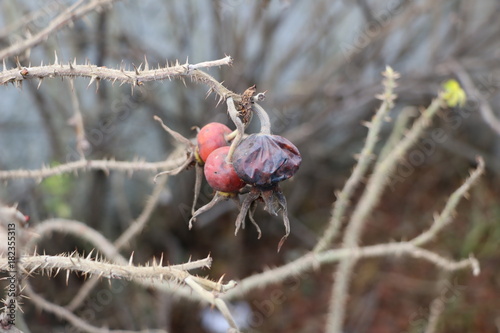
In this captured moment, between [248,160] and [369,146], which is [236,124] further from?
[369,146]

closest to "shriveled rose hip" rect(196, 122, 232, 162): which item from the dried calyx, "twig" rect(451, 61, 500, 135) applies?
the dried calyx

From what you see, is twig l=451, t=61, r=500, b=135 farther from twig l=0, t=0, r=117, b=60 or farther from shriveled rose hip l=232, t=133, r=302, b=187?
twig l=0, t=0, r=117, b=60

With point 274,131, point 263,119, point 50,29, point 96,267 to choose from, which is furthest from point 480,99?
point 96,267

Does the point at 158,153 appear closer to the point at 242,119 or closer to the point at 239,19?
the point at 239,19

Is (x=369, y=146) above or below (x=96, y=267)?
above

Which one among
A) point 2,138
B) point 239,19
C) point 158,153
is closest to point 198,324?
point 158,153

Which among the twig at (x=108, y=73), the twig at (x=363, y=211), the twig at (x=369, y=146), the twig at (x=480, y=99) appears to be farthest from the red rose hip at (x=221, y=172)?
the twig at (x=480, y=99)
